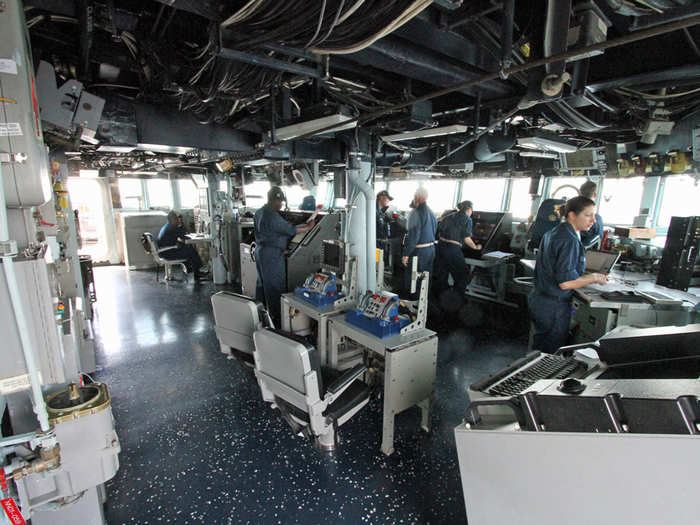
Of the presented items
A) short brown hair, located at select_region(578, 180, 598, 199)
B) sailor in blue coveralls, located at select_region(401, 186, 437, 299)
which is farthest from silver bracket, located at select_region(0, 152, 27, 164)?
short brown hair, located at select_region(578, 180, 598, 199)

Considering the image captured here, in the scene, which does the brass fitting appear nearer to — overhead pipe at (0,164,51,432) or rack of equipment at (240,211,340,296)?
overhead pipe at (0,164,51,432)

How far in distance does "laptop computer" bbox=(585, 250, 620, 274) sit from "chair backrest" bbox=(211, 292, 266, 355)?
2.72 metres

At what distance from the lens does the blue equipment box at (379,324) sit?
2090 millimetres

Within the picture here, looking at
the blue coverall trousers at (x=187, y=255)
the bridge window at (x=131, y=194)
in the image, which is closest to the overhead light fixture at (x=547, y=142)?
the blue coverall trousers at (x=187, y=255)

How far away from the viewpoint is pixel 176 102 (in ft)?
8.63

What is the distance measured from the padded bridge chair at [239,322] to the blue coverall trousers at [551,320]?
186cm

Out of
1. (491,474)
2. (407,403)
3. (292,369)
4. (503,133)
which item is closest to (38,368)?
(292,369)

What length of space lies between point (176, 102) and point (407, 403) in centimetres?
264

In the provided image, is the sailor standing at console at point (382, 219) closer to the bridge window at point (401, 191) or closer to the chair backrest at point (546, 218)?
the chair backrest at point (546, 218)

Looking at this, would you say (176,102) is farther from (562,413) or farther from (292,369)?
(562,413)

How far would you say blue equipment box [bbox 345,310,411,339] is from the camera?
6.86 feet

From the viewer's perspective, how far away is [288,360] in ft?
5.69

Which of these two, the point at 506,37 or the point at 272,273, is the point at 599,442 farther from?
the point at 272,273

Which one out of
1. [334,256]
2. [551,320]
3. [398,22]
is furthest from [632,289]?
[398,22]
